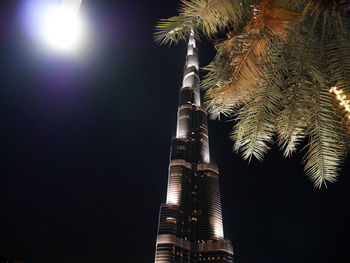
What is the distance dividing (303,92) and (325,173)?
2.56ft

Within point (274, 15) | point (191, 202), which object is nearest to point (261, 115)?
point (274, 15)

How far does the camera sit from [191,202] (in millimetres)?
117375

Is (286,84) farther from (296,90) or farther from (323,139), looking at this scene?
(323,139)

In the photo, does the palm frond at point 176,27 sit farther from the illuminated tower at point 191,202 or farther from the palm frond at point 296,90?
the illuminated tower at point 191,202

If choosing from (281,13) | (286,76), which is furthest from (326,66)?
(281,13)

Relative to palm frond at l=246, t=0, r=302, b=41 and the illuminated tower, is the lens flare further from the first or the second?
the illuminated tower

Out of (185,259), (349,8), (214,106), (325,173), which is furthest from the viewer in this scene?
(185,259)

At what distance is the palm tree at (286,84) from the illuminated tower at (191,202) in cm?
8480

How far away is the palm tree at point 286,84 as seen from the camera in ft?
7.49

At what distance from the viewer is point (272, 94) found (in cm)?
247

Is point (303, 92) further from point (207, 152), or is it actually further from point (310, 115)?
point (207, 152)

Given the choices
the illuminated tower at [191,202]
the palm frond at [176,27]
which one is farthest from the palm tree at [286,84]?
the illuminated tower at [191,202]

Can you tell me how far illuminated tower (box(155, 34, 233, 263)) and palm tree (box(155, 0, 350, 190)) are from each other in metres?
84.8

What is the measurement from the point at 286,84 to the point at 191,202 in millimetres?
119162
